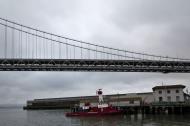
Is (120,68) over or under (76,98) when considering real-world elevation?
over

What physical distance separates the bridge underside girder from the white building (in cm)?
849

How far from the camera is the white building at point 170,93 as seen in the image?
217 feet

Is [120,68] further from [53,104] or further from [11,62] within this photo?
[53,104]

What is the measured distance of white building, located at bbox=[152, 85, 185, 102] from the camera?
2606 inches

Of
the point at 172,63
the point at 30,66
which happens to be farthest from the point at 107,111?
the point at 172,63

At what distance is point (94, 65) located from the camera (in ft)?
238

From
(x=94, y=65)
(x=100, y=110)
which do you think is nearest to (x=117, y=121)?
(x=100, y=110)

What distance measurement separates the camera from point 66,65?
6862cm

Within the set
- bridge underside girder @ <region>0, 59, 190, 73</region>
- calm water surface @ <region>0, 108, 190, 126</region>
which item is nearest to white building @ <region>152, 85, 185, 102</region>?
bridge underside girder @ <region>0, 59, 190, 73</region>

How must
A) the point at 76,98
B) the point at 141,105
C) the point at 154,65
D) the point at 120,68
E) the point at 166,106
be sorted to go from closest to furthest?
the point at 166,106 → the point at 141,105 → the point at 120,68 → the point at 154,65 → the point at 76,98

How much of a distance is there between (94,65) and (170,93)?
1746 cm

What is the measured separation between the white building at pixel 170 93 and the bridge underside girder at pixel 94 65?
27.9 ft

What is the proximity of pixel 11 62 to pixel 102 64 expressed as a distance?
20.3m

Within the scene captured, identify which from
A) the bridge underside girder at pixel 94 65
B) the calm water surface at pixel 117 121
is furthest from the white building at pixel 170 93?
the calm water surface at pixel 117 121
